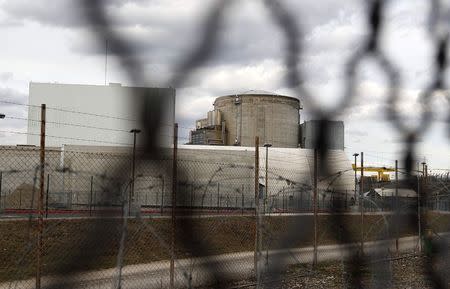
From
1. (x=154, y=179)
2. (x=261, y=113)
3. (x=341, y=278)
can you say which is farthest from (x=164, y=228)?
(x=261, y=113)

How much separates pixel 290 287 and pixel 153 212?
3.21 m

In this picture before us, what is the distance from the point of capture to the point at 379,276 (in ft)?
19.4

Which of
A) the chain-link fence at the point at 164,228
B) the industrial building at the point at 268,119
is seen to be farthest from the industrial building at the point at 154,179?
the industrial building at the point at 268,119

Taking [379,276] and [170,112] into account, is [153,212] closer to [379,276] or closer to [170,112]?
[379,276]

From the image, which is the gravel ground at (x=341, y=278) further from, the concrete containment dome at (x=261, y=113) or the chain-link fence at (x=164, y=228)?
the concrete containment dome at (x=261, y=113)

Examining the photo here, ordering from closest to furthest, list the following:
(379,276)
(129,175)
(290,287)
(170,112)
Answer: (170,112), (129,175), (379,276), (290,287)

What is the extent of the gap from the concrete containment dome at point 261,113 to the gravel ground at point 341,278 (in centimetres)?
273

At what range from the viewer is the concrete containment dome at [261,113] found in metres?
2.36

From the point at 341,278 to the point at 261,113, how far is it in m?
4.98

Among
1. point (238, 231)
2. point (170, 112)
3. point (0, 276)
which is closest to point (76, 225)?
point (0, 276)

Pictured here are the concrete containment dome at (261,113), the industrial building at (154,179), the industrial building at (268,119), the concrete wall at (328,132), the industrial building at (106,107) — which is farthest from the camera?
the concrete containment dome at (261,113)

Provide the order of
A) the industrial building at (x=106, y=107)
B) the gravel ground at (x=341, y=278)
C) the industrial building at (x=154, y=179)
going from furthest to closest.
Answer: the gravel ground at (x=341, y=278), the industrial building at (x=154, y=179), the industrial building at (x=106, y=107)

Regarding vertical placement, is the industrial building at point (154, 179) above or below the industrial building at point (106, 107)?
below

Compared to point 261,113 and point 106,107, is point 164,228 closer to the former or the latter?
point 261,113
